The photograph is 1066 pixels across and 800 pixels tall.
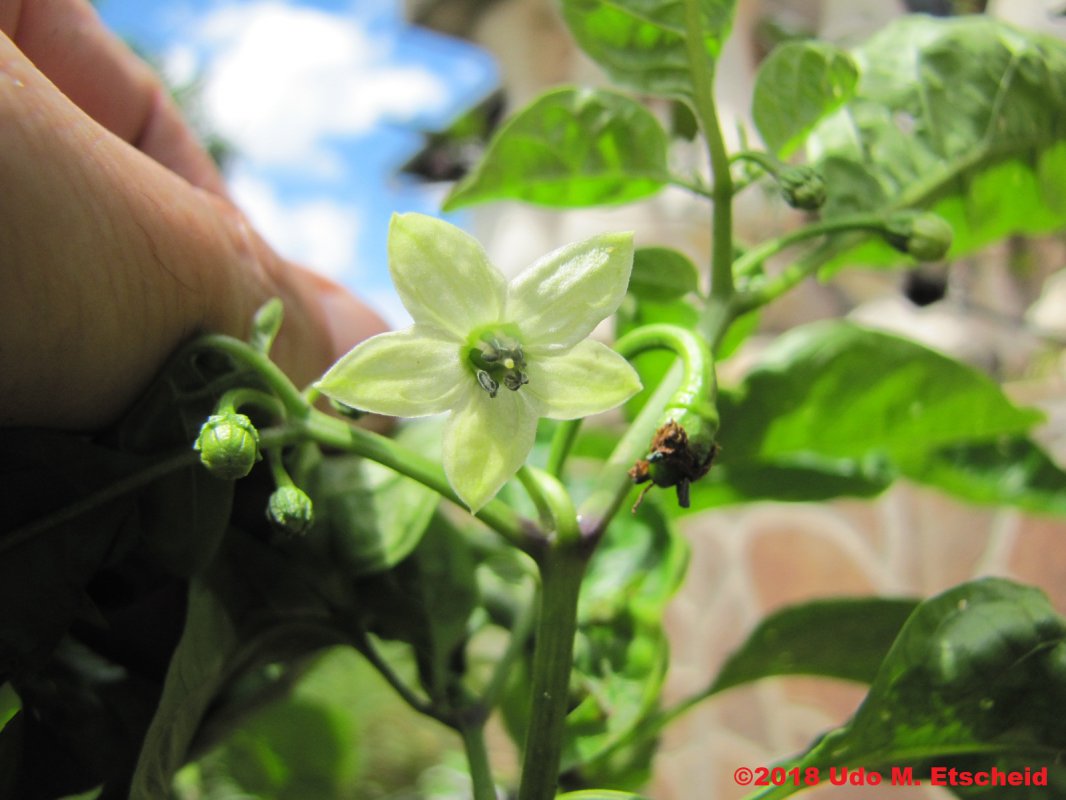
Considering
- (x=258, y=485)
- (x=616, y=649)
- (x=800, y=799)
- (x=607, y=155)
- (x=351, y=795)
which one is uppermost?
(x=607, y=155)

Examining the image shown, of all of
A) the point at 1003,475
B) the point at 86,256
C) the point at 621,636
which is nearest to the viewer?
the point at 86,256

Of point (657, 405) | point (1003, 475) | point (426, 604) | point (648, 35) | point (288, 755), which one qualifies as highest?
point (648, 35)

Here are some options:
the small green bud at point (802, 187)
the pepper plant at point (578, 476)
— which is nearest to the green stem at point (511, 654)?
the pepper plant at point (578, 476)

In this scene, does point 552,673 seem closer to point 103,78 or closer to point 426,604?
point 426,604

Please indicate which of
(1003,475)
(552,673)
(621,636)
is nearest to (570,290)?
(552,673)

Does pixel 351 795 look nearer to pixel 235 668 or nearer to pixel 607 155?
pixel 235 668

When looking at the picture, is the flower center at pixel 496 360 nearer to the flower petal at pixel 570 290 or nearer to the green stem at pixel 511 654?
the flower petal at pixel 570 290

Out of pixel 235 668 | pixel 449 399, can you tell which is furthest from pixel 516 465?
pixel 235 668
